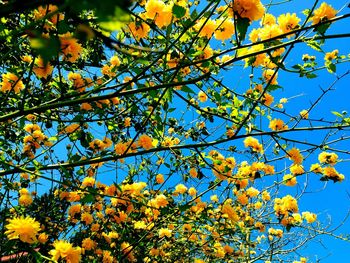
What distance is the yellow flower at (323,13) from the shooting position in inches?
81.4

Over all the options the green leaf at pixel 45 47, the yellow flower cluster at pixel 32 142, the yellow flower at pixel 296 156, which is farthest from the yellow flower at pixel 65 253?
the green leaf at pixel 45 47

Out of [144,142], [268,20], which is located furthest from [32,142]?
[268,20]

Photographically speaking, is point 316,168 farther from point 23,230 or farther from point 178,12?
point 23,230

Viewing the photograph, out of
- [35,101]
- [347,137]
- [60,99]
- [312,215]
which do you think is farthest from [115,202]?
[312,215]

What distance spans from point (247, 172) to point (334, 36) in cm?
195

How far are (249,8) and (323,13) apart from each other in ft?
1.82

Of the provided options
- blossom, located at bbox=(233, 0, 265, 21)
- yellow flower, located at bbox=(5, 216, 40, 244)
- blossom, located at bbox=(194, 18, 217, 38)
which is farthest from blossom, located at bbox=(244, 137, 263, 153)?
yellow flower, located at bbox=(5, 216, 40, 244)

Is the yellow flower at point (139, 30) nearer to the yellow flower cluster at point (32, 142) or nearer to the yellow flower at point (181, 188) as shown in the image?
the yellow flower cluster at point (32, 142)

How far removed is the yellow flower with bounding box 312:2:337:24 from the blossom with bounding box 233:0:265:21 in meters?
0.45

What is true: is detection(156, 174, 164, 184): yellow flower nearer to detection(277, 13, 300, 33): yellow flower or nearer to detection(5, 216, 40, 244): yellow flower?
detection(5, 216, 40, 244): yellow flower

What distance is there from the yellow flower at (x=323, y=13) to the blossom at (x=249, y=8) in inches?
17.9

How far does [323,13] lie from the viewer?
2.09m

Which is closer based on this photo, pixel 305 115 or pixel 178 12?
pixel 178 12

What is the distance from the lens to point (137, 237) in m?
4.33
